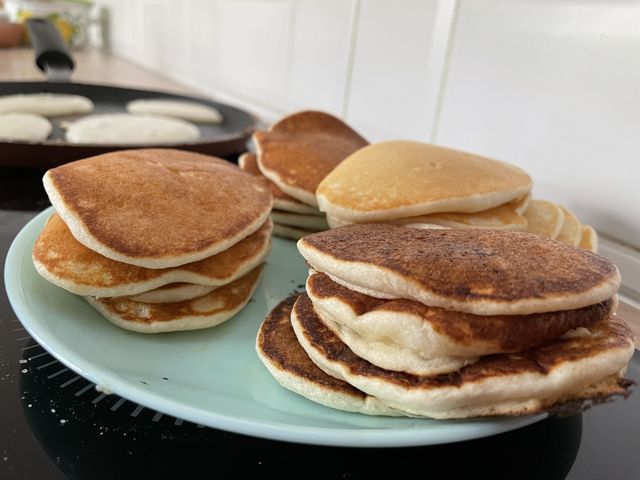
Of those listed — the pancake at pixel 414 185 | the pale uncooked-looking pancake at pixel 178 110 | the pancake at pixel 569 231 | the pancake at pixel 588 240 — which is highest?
the pancake at pixel 414 185

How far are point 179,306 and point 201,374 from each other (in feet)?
0.45

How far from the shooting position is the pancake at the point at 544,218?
0.94 metres

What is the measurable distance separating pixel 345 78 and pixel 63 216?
1.23 metres

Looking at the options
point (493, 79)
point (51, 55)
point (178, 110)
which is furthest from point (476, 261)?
point (51, 55)

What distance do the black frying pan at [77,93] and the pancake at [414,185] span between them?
56cm

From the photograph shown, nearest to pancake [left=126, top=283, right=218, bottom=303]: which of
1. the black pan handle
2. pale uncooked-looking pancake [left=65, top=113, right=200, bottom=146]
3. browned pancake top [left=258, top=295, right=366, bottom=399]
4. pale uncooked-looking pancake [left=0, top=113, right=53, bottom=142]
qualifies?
browned pancake top [left=258, top=295, right=366, bottom=399]

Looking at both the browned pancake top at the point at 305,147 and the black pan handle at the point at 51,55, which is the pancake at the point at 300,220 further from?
the black pan handle at the point at 51,55

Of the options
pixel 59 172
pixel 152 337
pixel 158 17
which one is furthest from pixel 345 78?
pixel 158 17

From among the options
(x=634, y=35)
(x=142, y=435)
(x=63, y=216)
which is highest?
(x=634, y=35)

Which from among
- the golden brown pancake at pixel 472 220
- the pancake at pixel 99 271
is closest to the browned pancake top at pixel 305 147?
the golden brown pancake at pixel 472 220

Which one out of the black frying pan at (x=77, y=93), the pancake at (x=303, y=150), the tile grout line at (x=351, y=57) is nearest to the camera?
the pancake at (x=303, y=150)

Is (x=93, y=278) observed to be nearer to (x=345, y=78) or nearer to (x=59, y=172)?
(x=59, y=172)

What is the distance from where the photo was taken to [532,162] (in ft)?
4.07

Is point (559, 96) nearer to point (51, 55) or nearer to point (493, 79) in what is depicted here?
point (493, 79)
